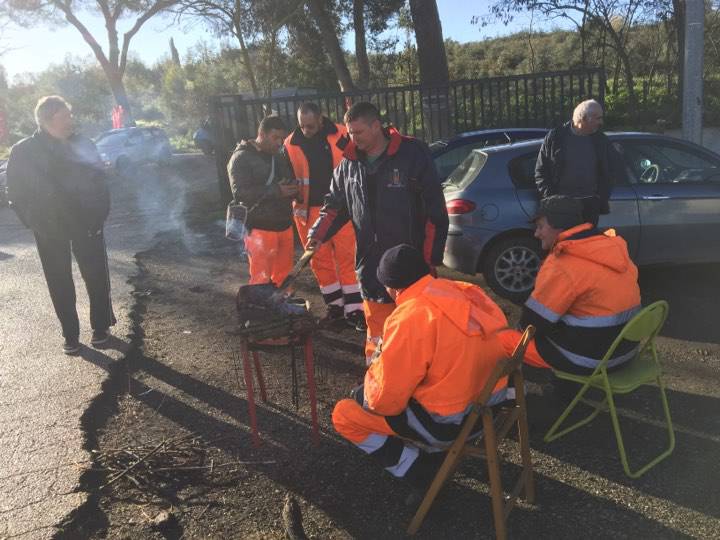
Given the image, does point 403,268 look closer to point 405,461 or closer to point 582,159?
point 405,461

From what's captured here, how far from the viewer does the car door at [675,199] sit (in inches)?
228

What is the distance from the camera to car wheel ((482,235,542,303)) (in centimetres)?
591

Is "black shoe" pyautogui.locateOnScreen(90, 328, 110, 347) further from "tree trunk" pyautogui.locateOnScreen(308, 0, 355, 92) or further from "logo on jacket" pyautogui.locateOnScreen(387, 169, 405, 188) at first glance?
"tree trunk" pyautogui.locateOnScreen(308, 0, 355, 92)

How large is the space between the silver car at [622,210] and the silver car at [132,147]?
15778 mm

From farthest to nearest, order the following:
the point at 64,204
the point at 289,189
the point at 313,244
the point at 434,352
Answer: the point at 289,189 < the point at 64,204 < the point at 313,244 < the point at 434,352

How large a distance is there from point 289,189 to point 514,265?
2.30 m

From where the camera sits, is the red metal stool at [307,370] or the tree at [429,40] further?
the tree at [429,40]

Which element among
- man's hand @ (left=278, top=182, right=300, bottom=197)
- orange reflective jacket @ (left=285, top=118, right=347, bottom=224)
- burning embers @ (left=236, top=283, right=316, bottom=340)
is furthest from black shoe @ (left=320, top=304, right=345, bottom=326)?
burning embers @ (left=236, top=283, right=316, bottom=340)

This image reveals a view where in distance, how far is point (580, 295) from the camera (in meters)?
3.26

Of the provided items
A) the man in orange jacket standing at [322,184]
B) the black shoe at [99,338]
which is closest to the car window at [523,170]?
the man in orange jacket standing at [322,184]

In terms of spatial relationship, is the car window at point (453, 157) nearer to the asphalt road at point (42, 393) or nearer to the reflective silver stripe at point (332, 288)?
the reflective silver stripe at point (332, 288)

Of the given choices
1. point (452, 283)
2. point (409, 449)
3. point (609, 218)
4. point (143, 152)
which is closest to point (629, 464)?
point (409, 449)

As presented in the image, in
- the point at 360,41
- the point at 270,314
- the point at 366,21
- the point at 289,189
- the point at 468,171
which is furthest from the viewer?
the point at 366,21

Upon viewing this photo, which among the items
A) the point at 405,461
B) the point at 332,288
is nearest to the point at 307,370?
the point at 405,461
